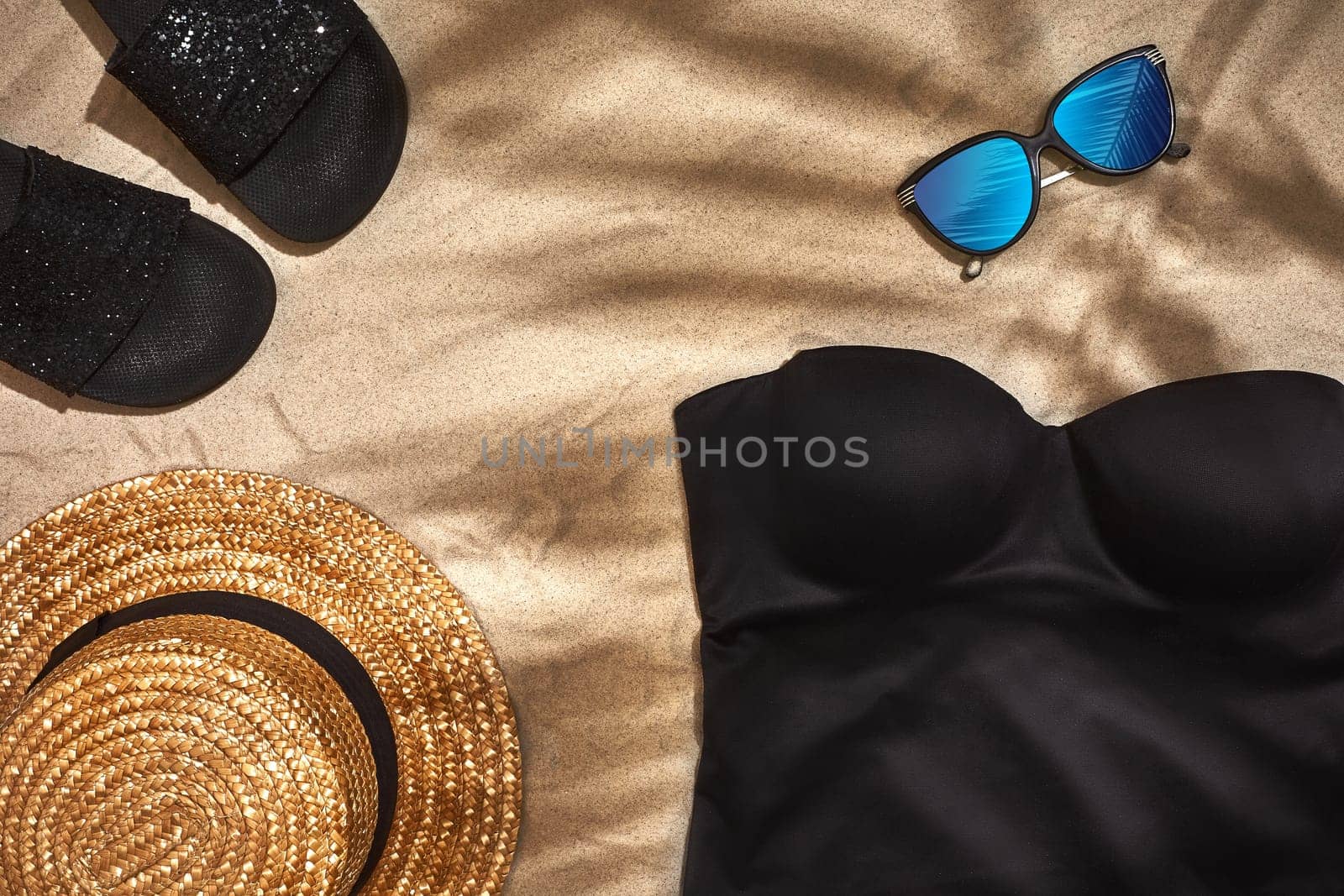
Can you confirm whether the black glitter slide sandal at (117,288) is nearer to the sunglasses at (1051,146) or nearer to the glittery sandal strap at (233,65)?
the glittery sandal strap at (233,65)

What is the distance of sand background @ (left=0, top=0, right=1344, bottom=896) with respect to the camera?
0.78 m

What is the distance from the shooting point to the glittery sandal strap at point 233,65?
701 mm

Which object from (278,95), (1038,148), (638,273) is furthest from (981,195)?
(278,95)

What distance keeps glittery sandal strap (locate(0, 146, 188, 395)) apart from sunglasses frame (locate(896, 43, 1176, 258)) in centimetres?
68

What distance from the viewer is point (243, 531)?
780 millimetres

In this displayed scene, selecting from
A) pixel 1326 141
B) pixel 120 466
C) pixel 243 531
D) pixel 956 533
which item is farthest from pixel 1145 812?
pixel 120 466

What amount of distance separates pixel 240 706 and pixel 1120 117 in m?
0.90

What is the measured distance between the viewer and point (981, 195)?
77 centimetres

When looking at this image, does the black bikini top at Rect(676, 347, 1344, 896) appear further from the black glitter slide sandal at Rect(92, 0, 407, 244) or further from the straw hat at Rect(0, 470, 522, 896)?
the black glitter slide sandal at Rect(92, 0, 407, 244)

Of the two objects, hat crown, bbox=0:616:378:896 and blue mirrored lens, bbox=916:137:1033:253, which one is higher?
blue mirrored lens, bbox=916:137:1033:253

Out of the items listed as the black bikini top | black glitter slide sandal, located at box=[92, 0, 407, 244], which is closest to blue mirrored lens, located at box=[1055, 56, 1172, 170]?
the black bikini top

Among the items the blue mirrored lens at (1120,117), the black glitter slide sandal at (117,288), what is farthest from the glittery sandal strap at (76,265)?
the blue mirrored lens at (1120,117)

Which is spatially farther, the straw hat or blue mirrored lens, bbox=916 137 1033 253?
blue mirrored lens, bbox=916 137 1033 253

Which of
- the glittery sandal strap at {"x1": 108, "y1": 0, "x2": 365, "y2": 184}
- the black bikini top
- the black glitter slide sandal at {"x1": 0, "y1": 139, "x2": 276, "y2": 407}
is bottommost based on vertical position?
the black bikini top
